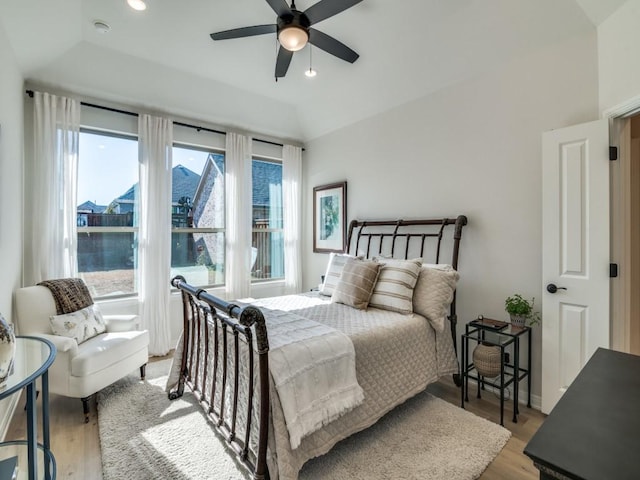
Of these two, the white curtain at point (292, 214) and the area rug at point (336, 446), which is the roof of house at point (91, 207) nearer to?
the area rug at point (336, 446)

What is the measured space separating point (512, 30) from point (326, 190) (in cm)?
281

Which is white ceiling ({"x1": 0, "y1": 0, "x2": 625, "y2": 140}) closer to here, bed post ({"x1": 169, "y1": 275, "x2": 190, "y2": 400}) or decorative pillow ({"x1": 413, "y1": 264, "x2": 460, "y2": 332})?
decorative pillow ({"x1": 413, "y1": 264, "x2": 460, "y2": 332})

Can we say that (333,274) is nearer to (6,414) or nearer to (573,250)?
(573,250)

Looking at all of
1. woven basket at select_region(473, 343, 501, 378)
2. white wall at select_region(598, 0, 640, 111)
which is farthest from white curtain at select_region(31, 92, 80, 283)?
white wall at select_region(598, 0, 640, 111)

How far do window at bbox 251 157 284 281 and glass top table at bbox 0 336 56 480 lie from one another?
3144 millimetres

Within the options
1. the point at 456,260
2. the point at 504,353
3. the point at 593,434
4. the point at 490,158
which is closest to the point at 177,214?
the point at 456,260

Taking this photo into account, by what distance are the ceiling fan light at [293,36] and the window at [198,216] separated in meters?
2.60

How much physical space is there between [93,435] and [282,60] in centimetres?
323

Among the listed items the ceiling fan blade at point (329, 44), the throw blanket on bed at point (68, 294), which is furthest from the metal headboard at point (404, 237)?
the throw blanket on bed at point (68, 294)

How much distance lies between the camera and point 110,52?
3.23 meters

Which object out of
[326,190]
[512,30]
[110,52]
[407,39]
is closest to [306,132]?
[326,190]

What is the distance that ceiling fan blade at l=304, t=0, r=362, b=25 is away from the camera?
1971mm

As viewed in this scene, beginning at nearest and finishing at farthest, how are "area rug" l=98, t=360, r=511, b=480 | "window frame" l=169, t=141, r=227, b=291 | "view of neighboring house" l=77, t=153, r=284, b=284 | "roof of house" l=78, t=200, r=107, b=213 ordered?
"area rug" l=98, t=360, r=511, b=480 → "roof of house" l=78, t=200, r=107, b=213 → "view of neighboring house" l=77, t=153, r=284, b=284 → "window frame" l=169, t=141, r=227, b=291

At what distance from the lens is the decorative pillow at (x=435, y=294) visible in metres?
2.63
